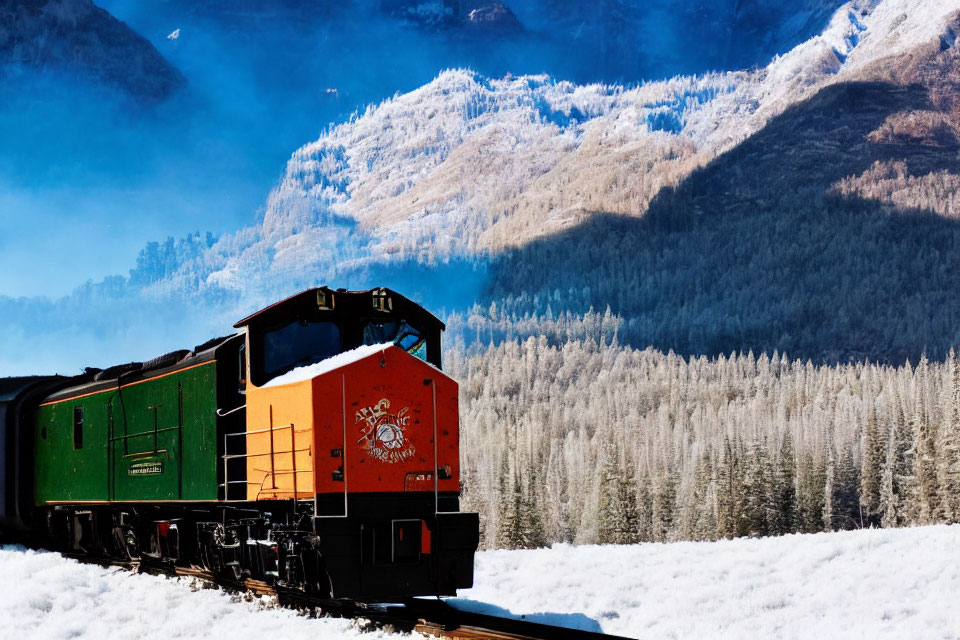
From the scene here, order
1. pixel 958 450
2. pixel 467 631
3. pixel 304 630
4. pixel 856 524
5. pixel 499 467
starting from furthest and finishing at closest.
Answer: pixel 499 467 → pixel 856 524 → pixel 958 450 → pixel 304 630 → pixel 467 631

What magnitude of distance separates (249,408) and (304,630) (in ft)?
13.3

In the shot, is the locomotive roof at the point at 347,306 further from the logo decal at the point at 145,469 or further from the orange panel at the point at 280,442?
the logo decal at the point at 145,469

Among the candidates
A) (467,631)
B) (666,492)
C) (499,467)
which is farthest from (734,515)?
(467,631)

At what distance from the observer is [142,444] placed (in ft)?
68.3

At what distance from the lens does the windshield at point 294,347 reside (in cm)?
1622

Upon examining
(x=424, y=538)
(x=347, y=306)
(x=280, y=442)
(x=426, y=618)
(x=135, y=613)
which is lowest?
(x=135, y=613)

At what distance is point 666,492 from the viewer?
107750mm

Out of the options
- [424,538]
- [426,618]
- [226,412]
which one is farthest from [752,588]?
[226,412]

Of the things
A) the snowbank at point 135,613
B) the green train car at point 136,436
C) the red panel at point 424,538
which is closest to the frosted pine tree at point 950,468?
the green train car at point 136,436

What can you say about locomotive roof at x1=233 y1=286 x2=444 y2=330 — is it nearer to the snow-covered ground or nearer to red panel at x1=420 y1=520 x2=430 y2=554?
red panel at x1=420 y1=520 x2=430 y2=554

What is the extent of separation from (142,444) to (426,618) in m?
9.44

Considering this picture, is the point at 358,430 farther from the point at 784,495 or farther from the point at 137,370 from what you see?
the point at 784,495

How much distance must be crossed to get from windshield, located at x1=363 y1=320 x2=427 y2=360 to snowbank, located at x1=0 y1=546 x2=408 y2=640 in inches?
187

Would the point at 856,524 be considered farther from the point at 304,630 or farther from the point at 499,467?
the point at 304,630
